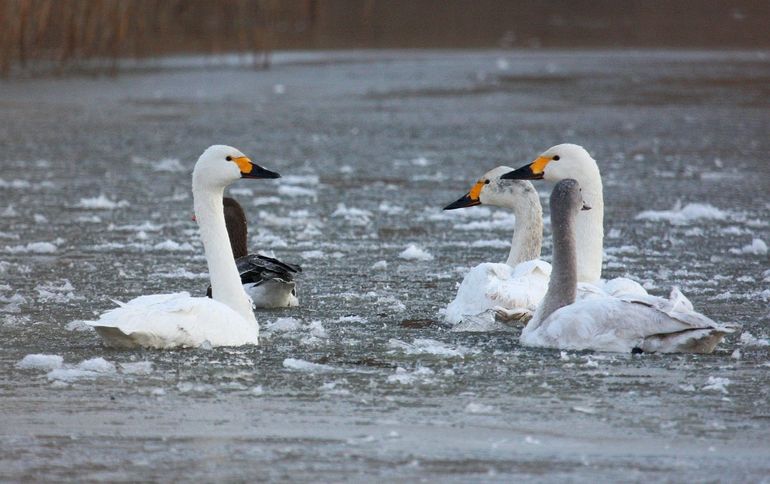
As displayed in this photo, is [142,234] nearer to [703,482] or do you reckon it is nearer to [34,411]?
[34,411]

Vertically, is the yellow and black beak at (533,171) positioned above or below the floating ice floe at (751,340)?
above

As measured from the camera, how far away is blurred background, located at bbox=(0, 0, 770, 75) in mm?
24922

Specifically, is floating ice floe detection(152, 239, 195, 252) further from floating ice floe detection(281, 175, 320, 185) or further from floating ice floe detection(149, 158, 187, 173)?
floating ice floe detection(149, 158, 187, 173)

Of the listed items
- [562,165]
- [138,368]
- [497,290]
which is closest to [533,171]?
[562,165]

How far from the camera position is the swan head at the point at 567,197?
24.1ft

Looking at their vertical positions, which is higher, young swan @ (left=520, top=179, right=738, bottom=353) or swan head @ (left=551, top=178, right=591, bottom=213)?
swan head @ (left=551, top=178, right=591, bottom=213)

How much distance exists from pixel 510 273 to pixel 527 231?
615mm

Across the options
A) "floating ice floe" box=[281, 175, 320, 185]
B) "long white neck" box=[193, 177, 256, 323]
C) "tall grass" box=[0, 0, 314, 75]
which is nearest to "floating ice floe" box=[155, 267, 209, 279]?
"long white neck" box=[193, 177, 256, 323]

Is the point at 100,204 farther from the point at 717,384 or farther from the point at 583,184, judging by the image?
the point at 717,384

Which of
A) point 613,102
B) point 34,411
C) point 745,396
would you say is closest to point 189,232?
point 34,411

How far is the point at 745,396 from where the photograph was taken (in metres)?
6.05

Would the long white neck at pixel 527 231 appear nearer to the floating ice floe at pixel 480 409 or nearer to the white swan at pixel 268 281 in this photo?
the white swan at pixel 268 281

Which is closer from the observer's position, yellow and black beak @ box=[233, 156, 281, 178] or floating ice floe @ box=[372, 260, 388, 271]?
yellow and black beak @ box=[233, 156, 281, 178]

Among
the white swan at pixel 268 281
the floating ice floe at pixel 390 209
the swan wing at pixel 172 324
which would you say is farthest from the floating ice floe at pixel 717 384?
the floating ice floe at pixel 390 209
